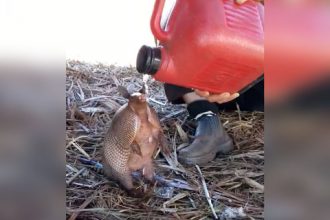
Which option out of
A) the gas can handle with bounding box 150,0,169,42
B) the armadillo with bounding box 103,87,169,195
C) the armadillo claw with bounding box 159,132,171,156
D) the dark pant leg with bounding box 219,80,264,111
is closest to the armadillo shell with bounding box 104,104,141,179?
the armadillo with bounding box 103,87,169,195

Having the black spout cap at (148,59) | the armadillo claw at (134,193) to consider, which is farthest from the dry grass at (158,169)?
the black spout cap at (148,59)

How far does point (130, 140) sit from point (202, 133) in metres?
0.33

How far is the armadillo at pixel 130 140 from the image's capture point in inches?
49.9

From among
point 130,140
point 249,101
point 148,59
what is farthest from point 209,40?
point 249,101

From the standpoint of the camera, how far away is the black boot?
1.50m

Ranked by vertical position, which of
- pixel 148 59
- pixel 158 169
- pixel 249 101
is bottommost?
pixel 158 169

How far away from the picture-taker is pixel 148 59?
0.89m

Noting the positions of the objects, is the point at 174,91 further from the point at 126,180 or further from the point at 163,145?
the point at 126,180

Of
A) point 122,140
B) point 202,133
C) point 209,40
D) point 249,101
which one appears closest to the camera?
point 209,40

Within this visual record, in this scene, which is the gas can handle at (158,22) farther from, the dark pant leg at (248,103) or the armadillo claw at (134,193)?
the dark pant leg at (248,103)

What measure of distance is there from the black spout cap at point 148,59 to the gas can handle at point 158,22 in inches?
1.1
